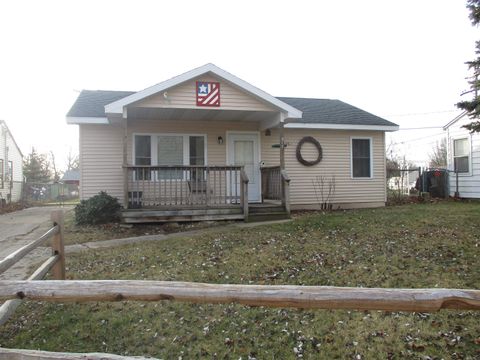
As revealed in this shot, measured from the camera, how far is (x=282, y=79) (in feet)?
113

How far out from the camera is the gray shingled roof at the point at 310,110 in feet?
36.7

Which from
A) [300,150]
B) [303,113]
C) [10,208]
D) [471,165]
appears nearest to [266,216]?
[300,150]

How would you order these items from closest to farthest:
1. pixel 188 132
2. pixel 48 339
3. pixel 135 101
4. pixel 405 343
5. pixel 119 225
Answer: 1. pixel 405 343
2. pixel 48 339
3. pixel 135 101
4. pixel 119 225
5. pixel 188 132

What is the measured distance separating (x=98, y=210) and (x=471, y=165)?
13831 mm

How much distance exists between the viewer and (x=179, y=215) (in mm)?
9875

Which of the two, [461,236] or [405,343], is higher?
[461,236]

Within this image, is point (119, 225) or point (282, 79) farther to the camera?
point (282, 79)

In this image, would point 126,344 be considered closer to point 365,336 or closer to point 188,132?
point 365,336

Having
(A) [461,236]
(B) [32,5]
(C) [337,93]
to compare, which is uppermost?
(C) [337,93]

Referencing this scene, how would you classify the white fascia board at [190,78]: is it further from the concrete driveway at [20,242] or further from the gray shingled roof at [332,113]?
the concrete driveway at [20,242]

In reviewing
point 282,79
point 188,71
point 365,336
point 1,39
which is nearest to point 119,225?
Answer: point 188,71

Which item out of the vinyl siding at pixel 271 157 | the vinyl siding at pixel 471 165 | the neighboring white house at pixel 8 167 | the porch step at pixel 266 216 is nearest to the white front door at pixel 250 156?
the vinyl siding at pixel 271 157

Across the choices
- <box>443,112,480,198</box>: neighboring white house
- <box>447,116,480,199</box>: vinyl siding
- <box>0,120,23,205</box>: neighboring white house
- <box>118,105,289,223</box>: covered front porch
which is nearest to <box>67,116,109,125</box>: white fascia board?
<box>118,105,289,223</box>: covered front porch

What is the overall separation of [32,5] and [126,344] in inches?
380
